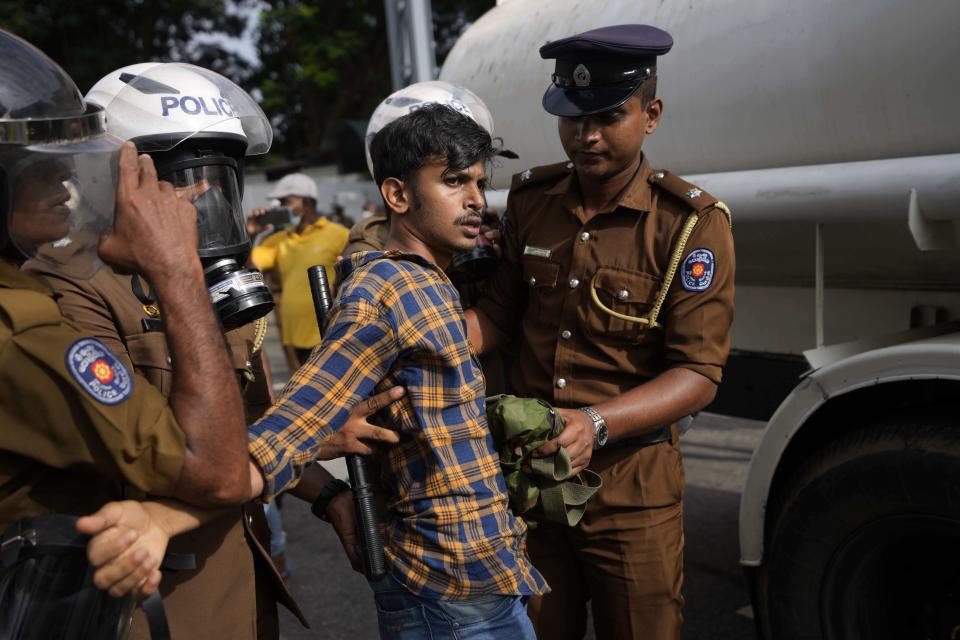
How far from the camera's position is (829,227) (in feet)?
8.06

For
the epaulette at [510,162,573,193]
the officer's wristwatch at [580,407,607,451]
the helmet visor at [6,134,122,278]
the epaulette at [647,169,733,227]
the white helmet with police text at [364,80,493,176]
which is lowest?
the officer's wristwatch at [580,407,607,451]

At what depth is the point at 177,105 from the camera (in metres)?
1.83

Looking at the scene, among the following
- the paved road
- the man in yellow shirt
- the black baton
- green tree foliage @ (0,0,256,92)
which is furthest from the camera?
green tree foliage @ (0,0,256,92)

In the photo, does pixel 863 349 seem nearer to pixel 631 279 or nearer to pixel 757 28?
pixel 631 279

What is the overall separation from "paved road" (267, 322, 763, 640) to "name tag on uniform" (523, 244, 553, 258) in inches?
44.2

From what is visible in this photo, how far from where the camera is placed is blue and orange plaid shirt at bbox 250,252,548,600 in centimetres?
154

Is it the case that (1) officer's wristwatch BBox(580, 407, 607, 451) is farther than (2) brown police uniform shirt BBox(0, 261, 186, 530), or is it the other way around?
(1) officer's wristwatch BBox(580, 407, 607, 451)

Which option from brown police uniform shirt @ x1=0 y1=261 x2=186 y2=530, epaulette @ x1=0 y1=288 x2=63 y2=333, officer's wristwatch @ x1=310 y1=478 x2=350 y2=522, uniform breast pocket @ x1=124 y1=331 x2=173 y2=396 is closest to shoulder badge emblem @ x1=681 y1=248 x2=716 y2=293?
officer's wristwatch @ x1=310 y1=478 x2=350 y2=522

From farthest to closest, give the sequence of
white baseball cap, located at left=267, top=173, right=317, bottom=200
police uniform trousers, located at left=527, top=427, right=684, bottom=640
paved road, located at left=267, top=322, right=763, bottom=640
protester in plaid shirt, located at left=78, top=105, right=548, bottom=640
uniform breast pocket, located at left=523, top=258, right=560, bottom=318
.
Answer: white baseball cap, located at left=267, top=173, right=317, bottom=200 < paved road, located at left=267, top=322, right=763, bottom=640 < uniform breast pocket, located at left=523, top=258, right=560, bottom=318 < police uniform trousers, located at left=527, top=427, right=684, bottom=640 < protester in plaid shirt, located at left=78, top=105, right=548, bottom=640

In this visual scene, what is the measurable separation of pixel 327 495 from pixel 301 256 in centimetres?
463

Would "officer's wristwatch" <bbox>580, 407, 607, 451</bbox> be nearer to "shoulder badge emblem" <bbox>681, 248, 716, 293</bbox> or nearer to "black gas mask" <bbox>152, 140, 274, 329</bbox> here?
"shoulder badge emblem" <bbox>681, 248, 716, 293</bbox>

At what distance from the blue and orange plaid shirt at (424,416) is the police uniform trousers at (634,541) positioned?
20.1 inches

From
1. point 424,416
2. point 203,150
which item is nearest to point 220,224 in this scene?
point 203,150

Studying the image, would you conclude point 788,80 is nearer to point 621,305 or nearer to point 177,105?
point 621,305
